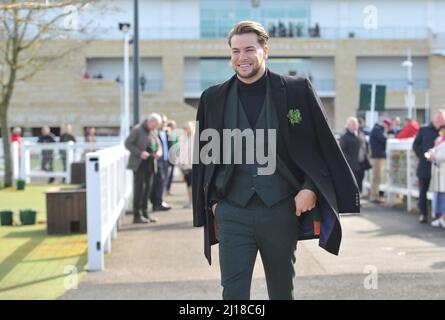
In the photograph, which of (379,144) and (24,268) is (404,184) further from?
(24,268)

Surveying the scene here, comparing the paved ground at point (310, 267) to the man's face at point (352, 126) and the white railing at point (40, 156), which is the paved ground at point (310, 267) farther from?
the white railing at point (40, 156)

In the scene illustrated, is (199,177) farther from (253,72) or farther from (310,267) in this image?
(310,267)

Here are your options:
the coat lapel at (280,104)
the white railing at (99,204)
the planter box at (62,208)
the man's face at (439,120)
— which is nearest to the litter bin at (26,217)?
the planter box at (62,208)

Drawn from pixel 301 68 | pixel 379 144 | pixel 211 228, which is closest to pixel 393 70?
pixel 301 68

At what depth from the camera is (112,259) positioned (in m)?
10.1

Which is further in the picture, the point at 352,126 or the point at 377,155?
the point at 377,155

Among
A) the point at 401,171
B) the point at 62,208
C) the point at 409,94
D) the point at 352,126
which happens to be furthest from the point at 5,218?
the point at 409,94

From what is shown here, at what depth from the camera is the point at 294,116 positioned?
4.69 meters

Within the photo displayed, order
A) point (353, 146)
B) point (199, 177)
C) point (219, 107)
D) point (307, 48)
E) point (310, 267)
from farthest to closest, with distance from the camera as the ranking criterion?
point (307, 48)
point (353, 146)
point (310, 267)
point (199, 177)
point (219, 107)

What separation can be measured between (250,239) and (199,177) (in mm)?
529

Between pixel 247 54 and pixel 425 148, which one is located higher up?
pixel 247 54

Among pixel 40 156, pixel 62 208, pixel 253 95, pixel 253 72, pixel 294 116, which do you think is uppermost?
pixel 253 72

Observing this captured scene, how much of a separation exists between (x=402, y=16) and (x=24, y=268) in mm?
51605

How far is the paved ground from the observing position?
7738 mm
